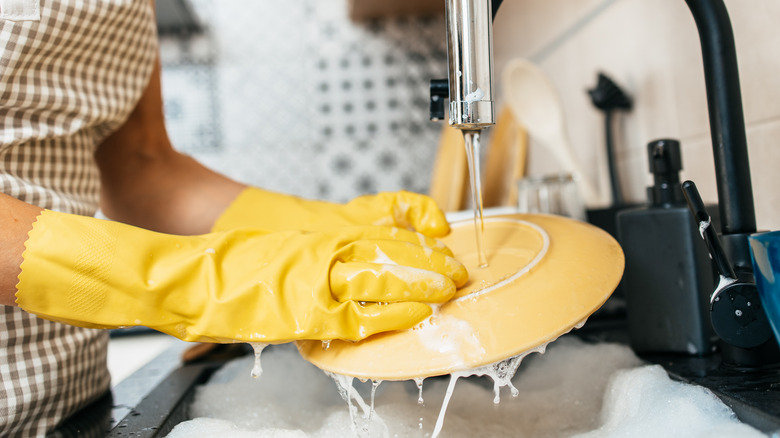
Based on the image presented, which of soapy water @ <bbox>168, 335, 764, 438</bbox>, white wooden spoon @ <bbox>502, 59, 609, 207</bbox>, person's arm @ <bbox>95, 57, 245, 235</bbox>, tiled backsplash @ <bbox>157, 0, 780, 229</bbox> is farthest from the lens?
tiled backsplash @ <bbox>157, 0, 780, 229</bbox>

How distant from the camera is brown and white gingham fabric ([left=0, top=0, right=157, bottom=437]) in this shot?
0.55 meters

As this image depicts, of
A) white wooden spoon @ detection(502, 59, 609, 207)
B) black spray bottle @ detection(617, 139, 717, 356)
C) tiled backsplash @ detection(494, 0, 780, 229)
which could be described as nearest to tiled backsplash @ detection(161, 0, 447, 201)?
tiled backsplash @ detection(494, 0, 780, 229)

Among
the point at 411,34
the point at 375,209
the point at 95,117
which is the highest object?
the point at 411,34

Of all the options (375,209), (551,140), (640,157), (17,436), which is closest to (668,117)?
(640,157)

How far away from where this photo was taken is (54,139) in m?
0.62

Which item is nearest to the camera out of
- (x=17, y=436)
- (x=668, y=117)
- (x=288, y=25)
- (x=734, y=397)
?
(x=734, y=397)

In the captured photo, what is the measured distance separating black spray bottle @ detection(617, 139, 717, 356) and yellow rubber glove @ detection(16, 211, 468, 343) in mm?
230

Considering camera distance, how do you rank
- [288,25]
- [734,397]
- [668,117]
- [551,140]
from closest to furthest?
[734,397]
[668,117]
[551,140]
[288,25]

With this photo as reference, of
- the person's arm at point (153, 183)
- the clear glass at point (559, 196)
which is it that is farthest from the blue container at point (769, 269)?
the person's arm at point (153, 183)

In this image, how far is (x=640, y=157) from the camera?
0.92m

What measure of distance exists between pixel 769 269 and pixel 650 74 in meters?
0.59

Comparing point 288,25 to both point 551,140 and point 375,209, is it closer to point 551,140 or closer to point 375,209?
point 551,140

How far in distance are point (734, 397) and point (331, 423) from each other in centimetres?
35

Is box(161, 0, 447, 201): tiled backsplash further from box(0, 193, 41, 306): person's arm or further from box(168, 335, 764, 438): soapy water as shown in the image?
box(0, 193, 41, 306): person's arm
